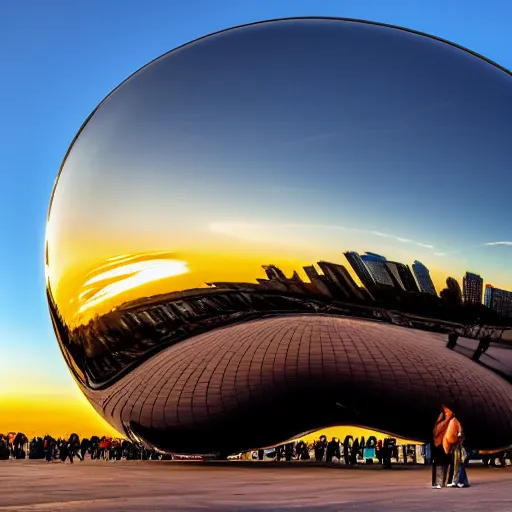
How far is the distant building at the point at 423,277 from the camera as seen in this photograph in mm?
9805

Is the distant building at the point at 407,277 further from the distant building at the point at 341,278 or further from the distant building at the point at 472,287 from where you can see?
the distant building at the point at 472,287

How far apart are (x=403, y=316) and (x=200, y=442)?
157 inches

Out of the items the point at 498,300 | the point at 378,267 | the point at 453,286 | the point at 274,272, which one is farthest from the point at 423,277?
the point at 274,272

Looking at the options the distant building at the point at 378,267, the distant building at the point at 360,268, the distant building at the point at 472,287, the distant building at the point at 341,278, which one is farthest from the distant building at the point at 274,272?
the distant building at the point at 472,287

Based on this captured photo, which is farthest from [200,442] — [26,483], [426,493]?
[426,493]

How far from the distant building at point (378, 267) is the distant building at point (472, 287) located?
2.98 ft

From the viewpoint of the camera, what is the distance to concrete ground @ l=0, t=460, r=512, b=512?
755cm

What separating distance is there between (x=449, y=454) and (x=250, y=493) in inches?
106

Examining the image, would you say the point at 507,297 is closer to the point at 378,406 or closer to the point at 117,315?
the point at 378,406

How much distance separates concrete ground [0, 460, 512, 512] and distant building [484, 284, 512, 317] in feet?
6.67

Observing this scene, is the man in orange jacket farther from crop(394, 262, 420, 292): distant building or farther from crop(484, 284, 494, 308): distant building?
crop(394, 262, 420, 292): distant building

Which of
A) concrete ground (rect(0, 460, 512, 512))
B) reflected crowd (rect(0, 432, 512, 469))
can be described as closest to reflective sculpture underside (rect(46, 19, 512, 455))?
concrete ground (rect(0, 460, 512, 512))

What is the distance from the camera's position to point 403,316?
391 inches

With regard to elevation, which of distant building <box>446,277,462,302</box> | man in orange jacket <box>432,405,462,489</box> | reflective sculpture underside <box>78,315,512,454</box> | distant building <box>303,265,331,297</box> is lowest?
man in orange jacket <box>432,405,462,489</box>
